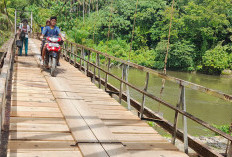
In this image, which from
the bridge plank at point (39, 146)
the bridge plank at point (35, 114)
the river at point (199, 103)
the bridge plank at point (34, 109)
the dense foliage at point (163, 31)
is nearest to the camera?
the bridge plank at point (39, 146)

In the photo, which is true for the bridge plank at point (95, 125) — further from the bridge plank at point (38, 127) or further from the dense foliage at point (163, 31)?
the dense foliage at point (163, 31)

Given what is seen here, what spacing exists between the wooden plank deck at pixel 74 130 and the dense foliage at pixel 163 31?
26697 millimetres

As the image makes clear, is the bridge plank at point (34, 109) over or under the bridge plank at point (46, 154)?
over

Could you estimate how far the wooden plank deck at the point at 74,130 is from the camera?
8.84ft

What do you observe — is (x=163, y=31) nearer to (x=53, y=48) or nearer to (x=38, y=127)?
(x=53, y=48)

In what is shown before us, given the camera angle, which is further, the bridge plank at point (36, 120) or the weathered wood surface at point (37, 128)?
the bridge plank at point (36, 120)

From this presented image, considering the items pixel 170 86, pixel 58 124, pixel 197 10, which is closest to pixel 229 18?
pixel 197 10

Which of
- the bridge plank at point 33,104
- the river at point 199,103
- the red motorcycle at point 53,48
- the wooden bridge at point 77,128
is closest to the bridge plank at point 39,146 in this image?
the wooden bridge at point 77,128

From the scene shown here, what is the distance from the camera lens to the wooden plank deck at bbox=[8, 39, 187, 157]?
106 inches

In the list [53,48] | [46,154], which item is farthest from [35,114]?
[53,48]

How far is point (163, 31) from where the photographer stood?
35312mm

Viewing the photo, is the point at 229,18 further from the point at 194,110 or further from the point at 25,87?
the point at 25,87

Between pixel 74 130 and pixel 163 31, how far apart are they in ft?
110

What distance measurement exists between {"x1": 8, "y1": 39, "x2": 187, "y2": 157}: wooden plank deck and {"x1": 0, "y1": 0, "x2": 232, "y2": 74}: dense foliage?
2670 cm
